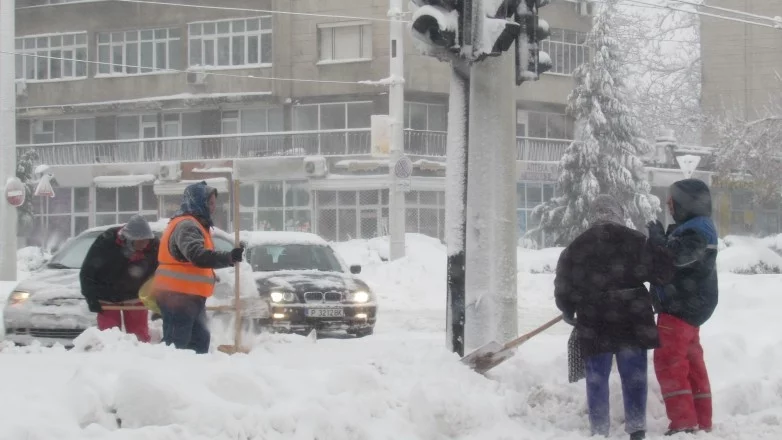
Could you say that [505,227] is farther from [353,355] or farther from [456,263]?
[353,355]

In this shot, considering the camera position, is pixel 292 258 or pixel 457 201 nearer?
pixel 457 201

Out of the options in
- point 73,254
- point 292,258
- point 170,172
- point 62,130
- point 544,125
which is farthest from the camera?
point 62,130

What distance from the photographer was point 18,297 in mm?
10914

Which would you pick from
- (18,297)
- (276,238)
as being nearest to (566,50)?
(276,238)

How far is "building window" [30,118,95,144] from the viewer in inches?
1673

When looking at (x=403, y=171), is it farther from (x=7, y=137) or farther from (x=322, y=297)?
(x=322, y=297)

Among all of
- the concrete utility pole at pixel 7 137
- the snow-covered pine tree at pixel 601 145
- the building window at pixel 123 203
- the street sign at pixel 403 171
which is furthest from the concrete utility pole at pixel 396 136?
the building window at pixel 123 203

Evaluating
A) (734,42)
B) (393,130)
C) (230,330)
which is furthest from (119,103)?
(230,330)

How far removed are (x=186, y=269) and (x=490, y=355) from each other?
229 centimetres

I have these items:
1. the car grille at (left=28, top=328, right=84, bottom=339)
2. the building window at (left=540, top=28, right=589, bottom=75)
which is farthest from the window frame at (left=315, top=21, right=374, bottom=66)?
the car grille at (left=28, top=328, right=84, bottom=339)

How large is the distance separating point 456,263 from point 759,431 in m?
2.49

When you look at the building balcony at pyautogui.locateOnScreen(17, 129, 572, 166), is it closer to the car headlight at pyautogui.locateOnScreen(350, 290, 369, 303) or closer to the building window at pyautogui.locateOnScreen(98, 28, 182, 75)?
the building window at pyautogui.locateOnScreen(98, 28, 182, 75)

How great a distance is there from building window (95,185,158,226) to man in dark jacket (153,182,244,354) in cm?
3354

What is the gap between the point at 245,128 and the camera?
39.8 meters
